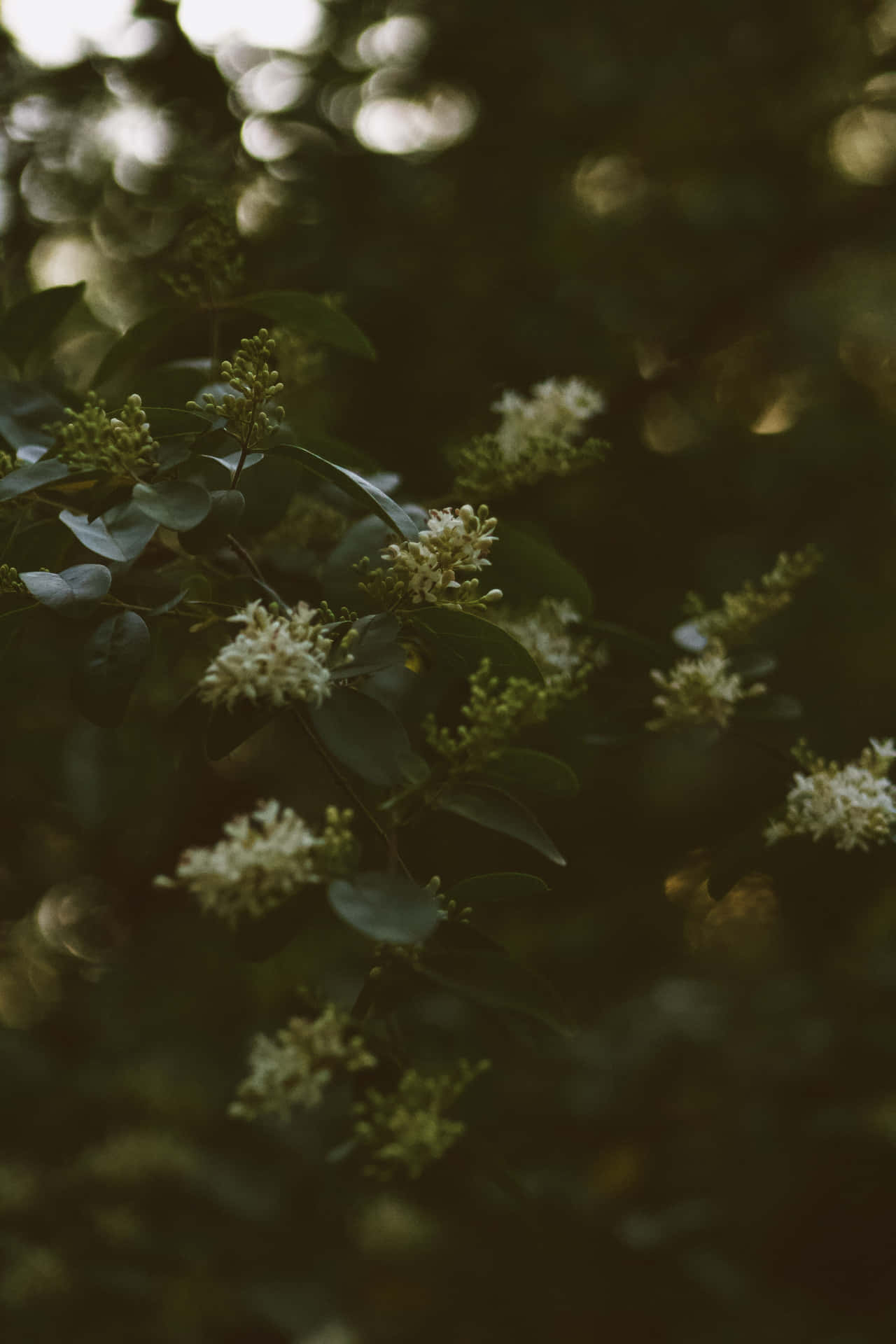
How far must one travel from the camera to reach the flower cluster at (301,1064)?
839mm

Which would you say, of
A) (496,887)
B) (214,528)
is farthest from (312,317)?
(496,887)

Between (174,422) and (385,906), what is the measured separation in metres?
0.47

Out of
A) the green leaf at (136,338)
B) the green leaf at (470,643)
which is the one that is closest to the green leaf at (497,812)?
the green leaf at (470,643)

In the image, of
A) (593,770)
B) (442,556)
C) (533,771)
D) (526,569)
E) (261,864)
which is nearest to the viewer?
(261,864)

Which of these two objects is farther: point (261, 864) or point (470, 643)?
point (470, 643)

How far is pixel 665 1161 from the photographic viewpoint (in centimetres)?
259

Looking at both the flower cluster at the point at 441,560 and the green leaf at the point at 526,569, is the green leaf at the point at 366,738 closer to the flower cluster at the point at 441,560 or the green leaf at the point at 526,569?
the flower cluster at the point at 441,560

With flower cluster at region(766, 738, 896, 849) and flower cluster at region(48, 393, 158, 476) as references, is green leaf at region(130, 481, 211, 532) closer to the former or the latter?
flower cluster at region(48, 393, 158, 476)

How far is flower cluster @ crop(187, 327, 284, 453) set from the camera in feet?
2.67

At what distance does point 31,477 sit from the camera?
85 centimetres

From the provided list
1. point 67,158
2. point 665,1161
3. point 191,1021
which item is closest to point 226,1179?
point 191,1021

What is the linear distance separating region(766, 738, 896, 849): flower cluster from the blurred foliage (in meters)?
0.87

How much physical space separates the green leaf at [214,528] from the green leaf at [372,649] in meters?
0.13

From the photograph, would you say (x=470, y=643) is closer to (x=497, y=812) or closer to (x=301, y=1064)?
(x=497, y=812)
